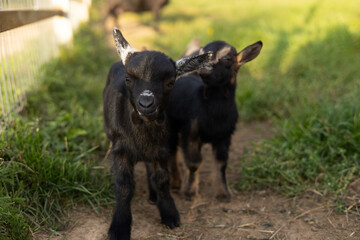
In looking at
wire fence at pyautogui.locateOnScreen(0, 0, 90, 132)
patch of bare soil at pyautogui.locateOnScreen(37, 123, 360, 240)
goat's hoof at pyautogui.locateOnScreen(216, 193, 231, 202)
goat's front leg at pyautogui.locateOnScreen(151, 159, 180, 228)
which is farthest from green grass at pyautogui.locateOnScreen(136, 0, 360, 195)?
wire fence at pyautogui.locateOnScreen(0, 0, 90, 132)

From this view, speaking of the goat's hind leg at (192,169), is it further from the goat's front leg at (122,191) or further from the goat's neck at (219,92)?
the goat's front leg at (122,191)

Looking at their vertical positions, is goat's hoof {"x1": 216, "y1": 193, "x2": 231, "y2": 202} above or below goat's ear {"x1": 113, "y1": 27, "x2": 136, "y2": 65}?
A: below

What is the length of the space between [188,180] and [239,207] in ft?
2.09

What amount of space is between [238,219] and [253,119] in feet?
8.66

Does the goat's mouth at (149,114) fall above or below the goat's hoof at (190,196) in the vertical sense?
above

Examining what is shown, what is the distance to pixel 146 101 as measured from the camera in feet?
9.14

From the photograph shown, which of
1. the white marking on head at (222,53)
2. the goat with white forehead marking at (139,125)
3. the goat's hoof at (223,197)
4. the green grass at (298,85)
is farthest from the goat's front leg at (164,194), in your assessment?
the white marking on head at (222,53)

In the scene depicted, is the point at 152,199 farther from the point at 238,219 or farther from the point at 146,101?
the point at 146,101

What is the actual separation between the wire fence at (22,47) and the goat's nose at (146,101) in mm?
1908

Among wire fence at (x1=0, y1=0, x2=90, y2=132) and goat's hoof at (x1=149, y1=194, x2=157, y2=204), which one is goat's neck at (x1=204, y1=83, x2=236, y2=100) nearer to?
goat's hoof at (x1=149, y1=194, x2=157, y2=204)

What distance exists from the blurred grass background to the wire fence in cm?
20

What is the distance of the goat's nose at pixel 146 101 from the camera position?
278cm

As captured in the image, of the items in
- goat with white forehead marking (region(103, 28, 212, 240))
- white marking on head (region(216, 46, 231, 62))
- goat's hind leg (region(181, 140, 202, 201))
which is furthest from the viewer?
goat's hind leg (region(181, 140, 202, 201))

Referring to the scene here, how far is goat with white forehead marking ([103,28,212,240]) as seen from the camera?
2.94 meters
